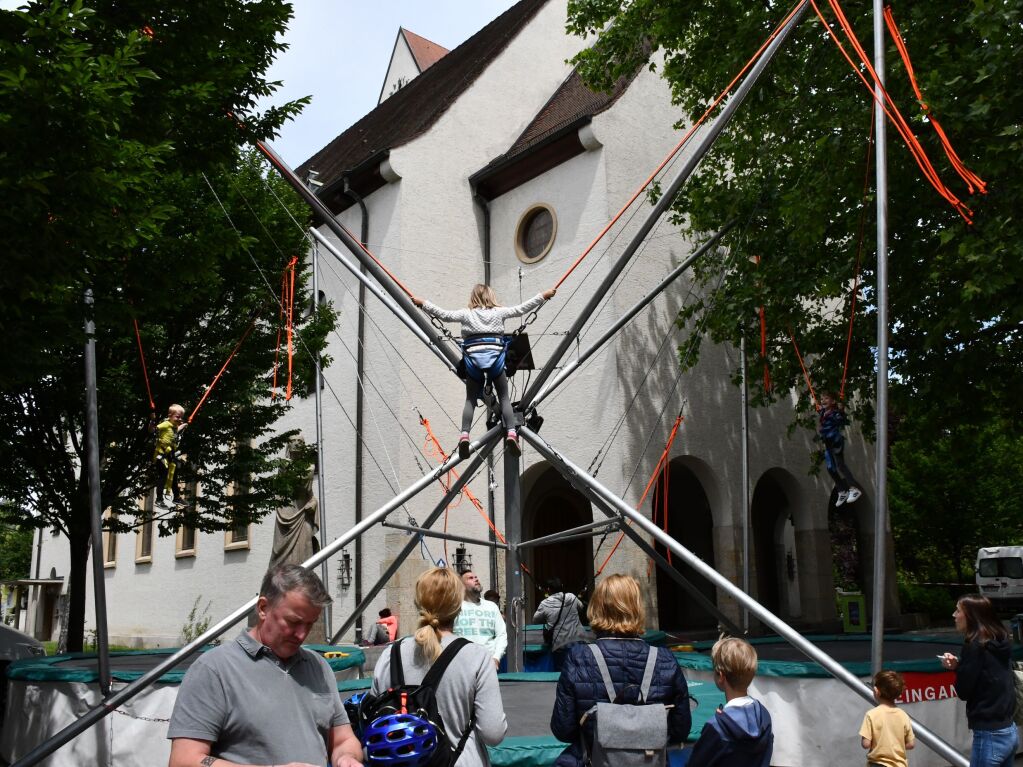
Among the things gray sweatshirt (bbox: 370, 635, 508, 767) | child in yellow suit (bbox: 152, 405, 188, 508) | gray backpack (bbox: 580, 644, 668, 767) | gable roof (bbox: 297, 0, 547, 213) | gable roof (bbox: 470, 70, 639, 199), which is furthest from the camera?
gable roof (bbox: 297, 0, 547, 213)

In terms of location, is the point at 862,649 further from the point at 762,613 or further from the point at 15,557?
the point at 15,557

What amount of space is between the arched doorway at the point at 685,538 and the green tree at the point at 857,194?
Result: 24.0 ft

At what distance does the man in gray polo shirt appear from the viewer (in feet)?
9.48

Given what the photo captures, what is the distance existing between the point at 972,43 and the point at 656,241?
8557 mm

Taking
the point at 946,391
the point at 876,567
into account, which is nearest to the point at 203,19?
the point at 876,567

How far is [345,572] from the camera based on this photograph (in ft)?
65.3

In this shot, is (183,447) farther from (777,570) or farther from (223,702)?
(777,570)

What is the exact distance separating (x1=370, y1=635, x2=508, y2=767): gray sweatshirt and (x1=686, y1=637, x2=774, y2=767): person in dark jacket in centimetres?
92

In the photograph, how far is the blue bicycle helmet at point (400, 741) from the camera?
335 centimetres

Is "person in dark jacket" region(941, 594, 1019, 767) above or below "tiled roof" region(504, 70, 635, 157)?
below

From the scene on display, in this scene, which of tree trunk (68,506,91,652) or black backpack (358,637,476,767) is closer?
black backpack (358,637,476,767)

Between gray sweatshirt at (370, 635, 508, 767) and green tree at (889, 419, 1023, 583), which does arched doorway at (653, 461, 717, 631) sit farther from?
gray sweatshirt at (370, 635, 508, 767)

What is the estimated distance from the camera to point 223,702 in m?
2.92

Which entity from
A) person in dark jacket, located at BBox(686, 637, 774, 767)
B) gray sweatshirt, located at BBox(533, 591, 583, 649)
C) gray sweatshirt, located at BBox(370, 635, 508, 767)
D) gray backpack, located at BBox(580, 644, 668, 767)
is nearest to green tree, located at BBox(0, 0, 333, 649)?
gray sweatshirt, located at BBox(370, 635, 508, 767)
